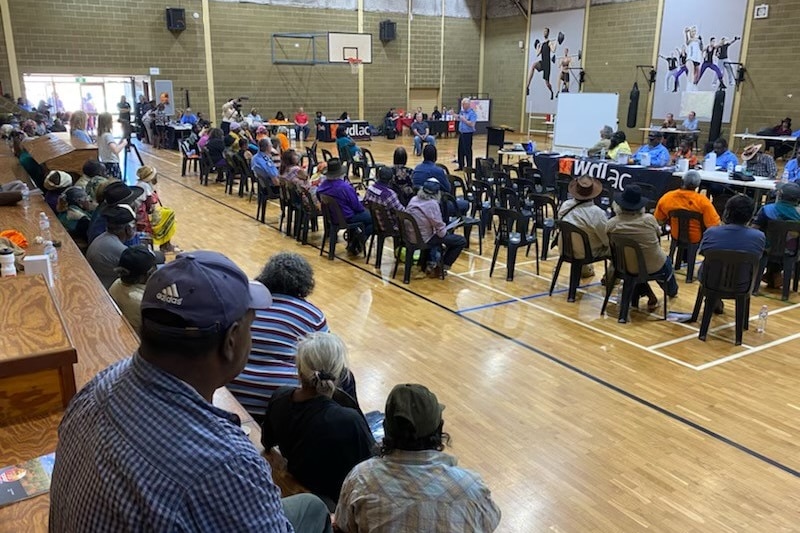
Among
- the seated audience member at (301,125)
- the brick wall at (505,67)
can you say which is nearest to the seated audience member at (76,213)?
the seated audience member at (301,125)

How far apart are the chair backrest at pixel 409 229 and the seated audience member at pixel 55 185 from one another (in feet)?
10.2

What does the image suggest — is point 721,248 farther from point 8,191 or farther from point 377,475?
point 8,191

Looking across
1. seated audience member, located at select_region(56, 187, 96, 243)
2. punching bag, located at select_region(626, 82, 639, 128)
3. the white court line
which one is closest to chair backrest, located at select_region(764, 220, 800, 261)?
the white court line

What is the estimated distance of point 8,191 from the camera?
5.21m

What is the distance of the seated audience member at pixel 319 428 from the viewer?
2.19m

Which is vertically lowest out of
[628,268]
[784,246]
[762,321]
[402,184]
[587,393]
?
[587,393]

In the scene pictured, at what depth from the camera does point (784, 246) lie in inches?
227

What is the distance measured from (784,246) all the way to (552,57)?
1749cm

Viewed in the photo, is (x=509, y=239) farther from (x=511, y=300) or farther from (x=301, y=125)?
(x=301, y=125)

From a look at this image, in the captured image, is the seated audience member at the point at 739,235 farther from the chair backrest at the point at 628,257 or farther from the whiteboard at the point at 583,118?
the whiteboard at the point at 583,118

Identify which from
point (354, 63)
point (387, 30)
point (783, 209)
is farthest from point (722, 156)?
point (387, 30)

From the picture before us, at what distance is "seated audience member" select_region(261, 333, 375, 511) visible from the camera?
2.19 m

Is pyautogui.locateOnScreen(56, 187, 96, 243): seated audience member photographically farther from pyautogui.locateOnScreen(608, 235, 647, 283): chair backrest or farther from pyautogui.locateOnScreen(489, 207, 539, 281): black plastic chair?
pyautogui.locateOnScreen(608, 235, 647, 283): chair backrest

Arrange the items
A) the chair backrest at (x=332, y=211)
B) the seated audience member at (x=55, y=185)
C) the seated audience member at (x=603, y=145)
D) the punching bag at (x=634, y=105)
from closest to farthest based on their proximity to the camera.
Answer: the seated audience member at (x=55, y=185)
the chair backrest at (x=332, y=211)
the seated audience member at (x=603, y=145)
the punching bag at (x=634, y=105)
